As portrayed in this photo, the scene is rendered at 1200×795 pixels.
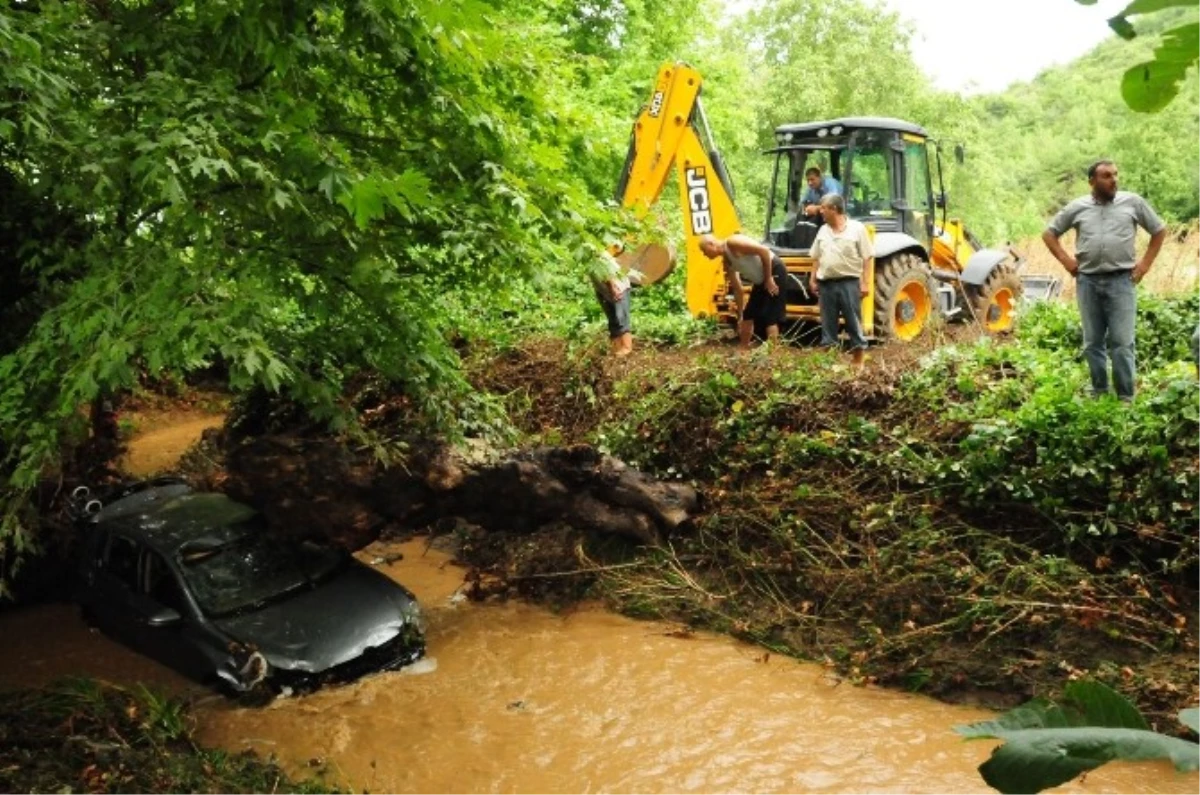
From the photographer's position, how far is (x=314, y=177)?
5.09 meters

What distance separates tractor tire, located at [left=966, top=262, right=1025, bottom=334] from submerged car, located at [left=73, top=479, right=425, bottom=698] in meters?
8.29

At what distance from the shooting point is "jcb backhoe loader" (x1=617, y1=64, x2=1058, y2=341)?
10.7 meters

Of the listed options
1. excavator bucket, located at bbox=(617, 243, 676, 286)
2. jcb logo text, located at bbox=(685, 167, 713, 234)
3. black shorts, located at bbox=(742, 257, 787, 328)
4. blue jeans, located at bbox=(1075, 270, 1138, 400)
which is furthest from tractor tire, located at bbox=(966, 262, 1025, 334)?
blue jeans, located at bbox=(1075, 270, 1138, 400)

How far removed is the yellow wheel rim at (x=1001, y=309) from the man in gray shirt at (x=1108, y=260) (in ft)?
17.4

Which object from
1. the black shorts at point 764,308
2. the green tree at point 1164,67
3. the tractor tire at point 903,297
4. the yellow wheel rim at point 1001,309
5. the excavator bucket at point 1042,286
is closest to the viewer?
the green tree at point 1164,67

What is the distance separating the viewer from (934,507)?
→ 7.49m

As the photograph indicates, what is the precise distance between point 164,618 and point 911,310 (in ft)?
28.3

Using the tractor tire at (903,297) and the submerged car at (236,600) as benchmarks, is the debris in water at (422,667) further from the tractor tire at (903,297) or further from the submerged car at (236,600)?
the tractor tire at (903,297)

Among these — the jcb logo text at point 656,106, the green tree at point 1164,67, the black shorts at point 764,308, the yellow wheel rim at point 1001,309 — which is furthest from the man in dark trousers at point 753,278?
the green tree at point 1164,67

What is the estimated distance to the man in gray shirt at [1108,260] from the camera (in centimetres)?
706

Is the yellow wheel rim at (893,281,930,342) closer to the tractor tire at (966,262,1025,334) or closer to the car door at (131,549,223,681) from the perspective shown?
the tractor tire at (966,262,1025,334)

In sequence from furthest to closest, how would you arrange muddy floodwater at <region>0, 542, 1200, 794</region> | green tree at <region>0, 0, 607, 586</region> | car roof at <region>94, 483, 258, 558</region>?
car roof at <region>94, 483, 258, 558</region>
muddy floodwater at <region>0, 542, 1200, 794</region>
green tree at <region>0, 0, 607, 586</region>

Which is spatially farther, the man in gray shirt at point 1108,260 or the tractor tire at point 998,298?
the tractor tire at point 998,298

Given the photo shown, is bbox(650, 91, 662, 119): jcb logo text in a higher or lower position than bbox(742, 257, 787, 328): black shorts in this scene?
higher
